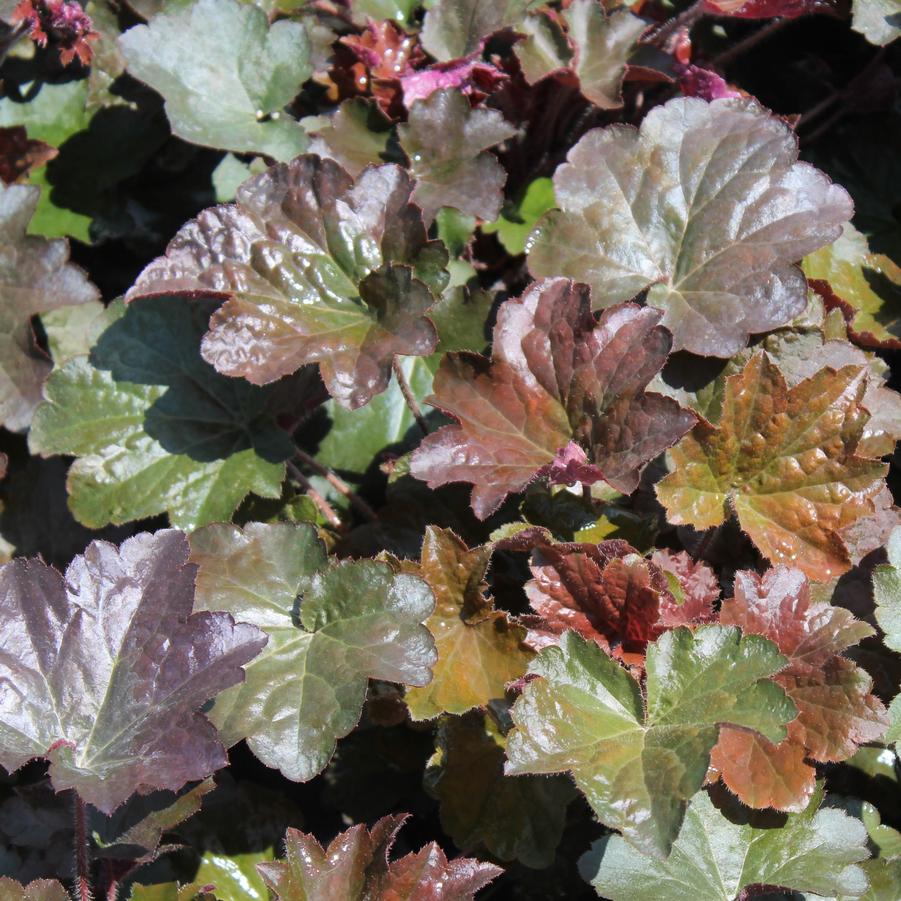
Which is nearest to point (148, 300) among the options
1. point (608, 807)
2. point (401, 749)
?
point (401, 749)

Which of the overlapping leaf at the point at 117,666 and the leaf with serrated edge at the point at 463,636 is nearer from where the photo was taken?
the overlapping leaf at the point at 117,666

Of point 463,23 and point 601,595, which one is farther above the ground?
point 463,23

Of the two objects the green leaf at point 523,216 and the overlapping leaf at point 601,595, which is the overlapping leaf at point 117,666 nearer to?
the overlapping leaf at point 601,595

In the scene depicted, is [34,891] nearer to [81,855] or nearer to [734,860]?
[81,855]

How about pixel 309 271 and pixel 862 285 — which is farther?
pixel 862 285

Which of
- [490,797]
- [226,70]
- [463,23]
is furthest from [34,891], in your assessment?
[463,23]

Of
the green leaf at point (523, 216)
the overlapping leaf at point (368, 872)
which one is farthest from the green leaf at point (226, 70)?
the overlapping leaf at point (368, 872)

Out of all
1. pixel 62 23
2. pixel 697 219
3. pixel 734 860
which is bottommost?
pixel 734 860
